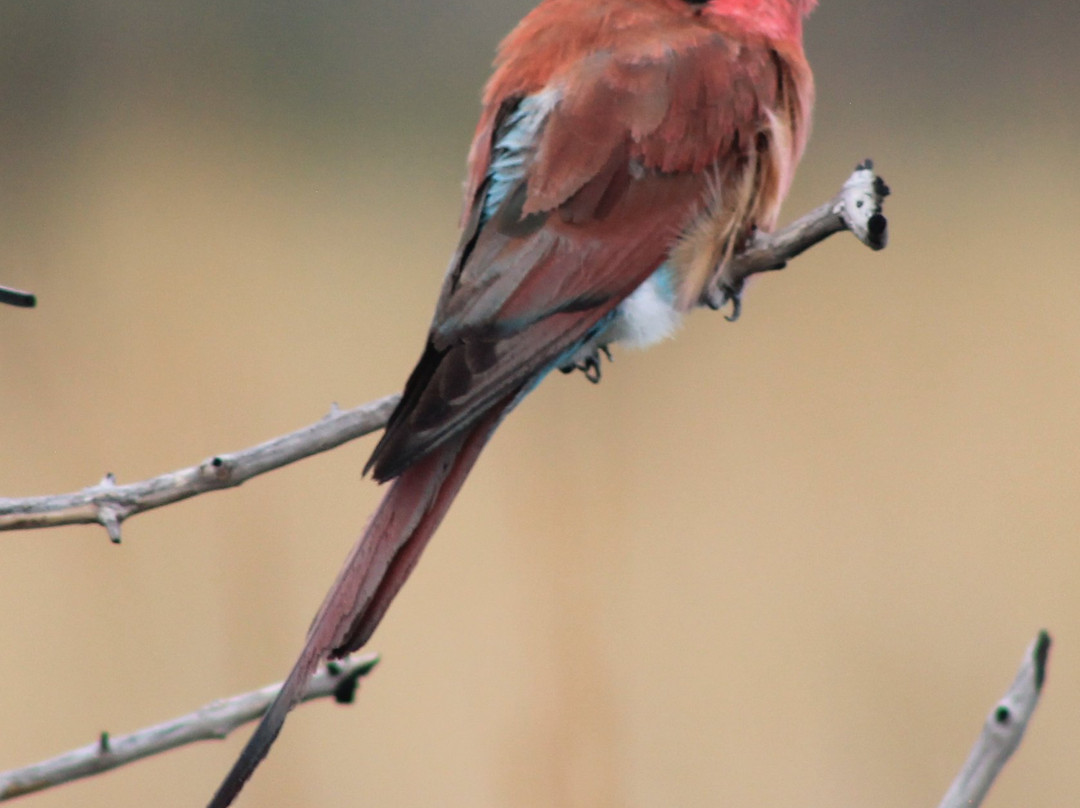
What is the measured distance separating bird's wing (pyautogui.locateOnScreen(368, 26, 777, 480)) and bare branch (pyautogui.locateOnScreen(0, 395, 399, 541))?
142 mm

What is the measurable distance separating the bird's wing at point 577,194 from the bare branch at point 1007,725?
0.48 meters

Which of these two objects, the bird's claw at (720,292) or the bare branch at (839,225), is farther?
the bird's claw at (720,292)

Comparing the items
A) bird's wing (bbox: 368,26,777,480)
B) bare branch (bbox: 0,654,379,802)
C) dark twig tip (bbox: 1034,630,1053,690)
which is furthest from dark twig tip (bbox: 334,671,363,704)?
dark twig tip (bbox: 1034,630,1053,690)

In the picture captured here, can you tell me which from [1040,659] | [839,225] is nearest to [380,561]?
[839,225]

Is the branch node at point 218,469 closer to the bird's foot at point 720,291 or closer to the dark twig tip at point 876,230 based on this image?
the dark twig tip at point 876,230

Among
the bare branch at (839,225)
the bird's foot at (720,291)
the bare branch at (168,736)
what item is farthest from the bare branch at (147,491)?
the bird's foot at (720,291)

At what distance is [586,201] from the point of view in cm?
116

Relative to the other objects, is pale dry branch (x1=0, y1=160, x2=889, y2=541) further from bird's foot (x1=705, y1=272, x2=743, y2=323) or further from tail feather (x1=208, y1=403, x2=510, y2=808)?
bird's foot (x1=705, y1=272, x2=743, y2=323)

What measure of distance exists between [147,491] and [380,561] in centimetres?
18

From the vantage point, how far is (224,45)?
2.02 metres

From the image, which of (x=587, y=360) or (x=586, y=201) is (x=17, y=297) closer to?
(x=586, y=201)

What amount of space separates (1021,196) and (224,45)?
1.20 m

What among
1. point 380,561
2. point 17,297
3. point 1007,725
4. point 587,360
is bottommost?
point 1007,725

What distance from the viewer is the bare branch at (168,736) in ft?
2.11
